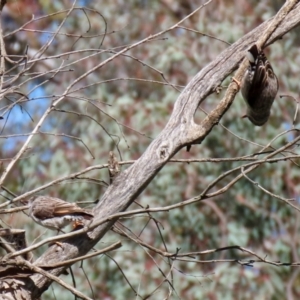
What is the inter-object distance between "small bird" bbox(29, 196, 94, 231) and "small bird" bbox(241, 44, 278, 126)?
1222mm

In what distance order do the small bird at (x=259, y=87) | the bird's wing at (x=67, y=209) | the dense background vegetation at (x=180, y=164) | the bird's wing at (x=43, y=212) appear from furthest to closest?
1. the dense background vegetation at (x=180, y=164)
2. the small bird at (x=259, y=87)
3. the bird's wing at (x=43, y=212)
4. the bird's wing at (x=67, y=209)

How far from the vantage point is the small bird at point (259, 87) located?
15.2 feet

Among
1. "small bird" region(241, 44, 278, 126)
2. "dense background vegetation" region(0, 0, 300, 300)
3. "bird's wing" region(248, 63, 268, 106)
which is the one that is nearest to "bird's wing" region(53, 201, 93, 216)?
"small bird" region(241, 44, 278, 126)

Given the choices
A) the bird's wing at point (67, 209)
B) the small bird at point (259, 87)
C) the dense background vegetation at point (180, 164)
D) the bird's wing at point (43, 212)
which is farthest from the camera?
the dense background vegetation at point (180, 164)

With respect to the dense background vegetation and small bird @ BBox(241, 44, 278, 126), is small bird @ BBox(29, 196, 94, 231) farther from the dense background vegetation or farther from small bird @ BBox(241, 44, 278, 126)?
the dense background vegetation

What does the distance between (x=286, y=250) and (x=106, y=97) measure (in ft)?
8.87

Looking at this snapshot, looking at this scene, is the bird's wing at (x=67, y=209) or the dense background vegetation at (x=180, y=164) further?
the dense background vegetation at (x=180, y=164)

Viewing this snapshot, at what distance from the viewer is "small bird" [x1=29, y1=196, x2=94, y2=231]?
3.74 m

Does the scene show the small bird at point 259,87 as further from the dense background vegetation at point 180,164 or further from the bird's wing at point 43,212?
the dense background vegetation at point 180,164

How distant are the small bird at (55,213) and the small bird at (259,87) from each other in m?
1.22

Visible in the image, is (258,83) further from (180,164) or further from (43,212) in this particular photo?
(180,164)

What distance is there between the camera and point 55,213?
4270 millimetres

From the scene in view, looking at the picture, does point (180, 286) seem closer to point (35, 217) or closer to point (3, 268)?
point (35, 217)

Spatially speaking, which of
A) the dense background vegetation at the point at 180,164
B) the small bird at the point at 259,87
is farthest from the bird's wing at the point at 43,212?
the dense background vegetation at the point at 180,164
